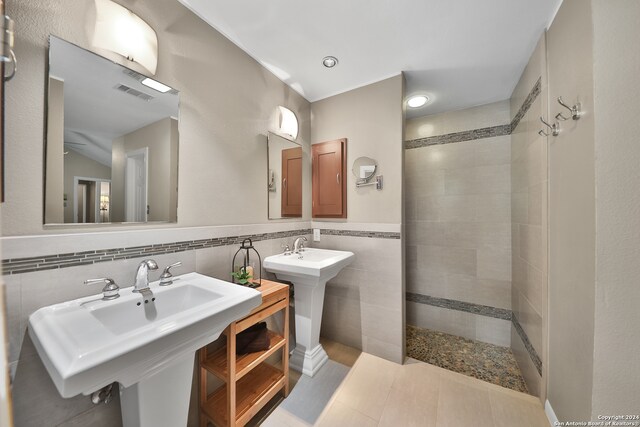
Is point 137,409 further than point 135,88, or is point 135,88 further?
point 135,88

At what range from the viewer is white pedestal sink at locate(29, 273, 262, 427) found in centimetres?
59

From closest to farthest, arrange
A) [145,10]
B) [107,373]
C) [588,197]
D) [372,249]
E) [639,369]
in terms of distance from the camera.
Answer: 1. [107,373]
2. [639,369]
3. [588,197]
4. [145,10]
5. [372,249]

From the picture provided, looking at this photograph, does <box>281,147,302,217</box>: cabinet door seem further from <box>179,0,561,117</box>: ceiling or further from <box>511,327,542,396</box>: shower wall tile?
<box>511,327,542,396</box>: shower wall tile

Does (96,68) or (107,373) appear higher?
(96,68)

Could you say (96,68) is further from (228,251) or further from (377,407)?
(377,407)

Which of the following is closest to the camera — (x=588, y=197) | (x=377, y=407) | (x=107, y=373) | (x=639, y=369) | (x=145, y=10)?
(x=107, y=373)

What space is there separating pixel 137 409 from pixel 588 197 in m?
1.99

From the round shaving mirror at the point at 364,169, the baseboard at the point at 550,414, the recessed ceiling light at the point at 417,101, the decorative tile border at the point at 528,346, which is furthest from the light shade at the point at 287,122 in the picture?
the baseboard at the point at 550,414

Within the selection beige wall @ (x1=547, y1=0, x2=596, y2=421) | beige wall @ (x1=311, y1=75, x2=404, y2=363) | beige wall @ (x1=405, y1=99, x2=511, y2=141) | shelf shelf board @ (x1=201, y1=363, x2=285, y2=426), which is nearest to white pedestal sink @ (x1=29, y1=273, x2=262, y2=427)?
shelf shelf board @ (x1=201, y1=363, x2=285, y2=426)

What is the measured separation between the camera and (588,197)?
95 cm

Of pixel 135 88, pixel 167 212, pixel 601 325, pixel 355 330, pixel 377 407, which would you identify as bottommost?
pixel 377 407

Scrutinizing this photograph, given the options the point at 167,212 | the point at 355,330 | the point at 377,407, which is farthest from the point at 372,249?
the point at 167,212

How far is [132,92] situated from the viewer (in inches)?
43.4

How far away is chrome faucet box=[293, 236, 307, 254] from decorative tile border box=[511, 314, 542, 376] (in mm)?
1772
